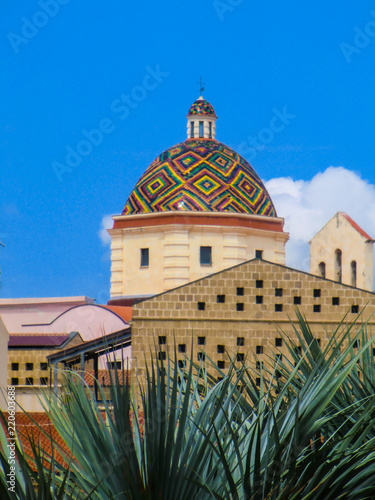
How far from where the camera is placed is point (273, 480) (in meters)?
5.46

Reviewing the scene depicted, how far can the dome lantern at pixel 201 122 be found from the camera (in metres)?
28.2

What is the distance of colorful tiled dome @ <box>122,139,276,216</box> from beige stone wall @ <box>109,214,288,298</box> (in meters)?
0.57

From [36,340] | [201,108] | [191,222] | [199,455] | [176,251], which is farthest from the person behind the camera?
[201,108]

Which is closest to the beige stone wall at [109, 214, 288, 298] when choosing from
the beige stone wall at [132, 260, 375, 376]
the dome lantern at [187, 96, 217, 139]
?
the dome lantern at [187, 96, 217, 139]

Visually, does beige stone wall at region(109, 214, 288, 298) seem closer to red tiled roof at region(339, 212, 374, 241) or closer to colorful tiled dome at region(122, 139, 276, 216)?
colorful tiled dome at region(122, 139, 276, 216)

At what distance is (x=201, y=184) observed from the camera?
26594 mm

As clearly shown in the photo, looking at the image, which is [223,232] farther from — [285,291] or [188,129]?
[285,291]

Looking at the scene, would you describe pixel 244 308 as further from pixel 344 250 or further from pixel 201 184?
pixel 201 184

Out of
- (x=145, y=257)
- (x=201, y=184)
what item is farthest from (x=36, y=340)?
(x=201, y=184)

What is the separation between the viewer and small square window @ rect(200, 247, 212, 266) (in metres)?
26.6

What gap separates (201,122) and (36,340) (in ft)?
30.8

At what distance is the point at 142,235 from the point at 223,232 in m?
2.27

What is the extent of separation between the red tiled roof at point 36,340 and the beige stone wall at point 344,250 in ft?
18.9

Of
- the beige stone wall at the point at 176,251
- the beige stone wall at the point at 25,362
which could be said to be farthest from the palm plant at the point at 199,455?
the beige stone wall at the point at 176,251
